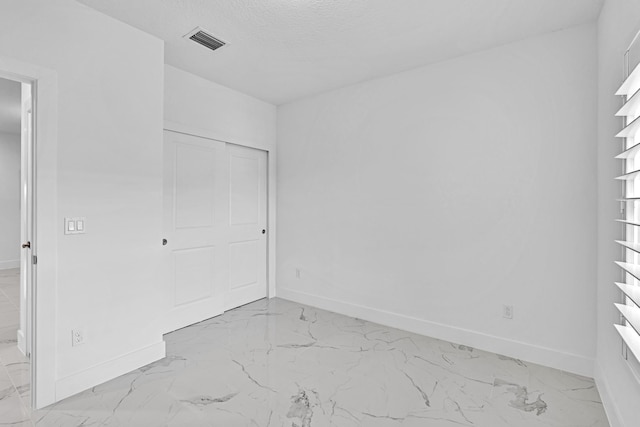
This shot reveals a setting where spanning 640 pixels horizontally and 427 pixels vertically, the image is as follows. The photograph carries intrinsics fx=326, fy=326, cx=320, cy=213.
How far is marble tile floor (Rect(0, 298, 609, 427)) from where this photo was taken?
1.92m

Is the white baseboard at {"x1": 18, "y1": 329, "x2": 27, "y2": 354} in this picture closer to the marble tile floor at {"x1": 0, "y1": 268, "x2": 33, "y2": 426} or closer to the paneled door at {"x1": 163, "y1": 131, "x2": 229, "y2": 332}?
the marble tile floor at {"x1": 0, "y1": 268, "x2": 33, "y2": 426}

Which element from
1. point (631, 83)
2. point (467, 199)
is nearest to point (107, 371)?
point (467, 199)

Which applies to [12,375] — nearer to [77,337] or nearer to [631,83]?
[77,337]

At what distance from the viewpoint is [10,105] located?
482 cm

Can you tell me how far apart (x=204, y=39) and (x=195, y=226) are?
5.92 ft

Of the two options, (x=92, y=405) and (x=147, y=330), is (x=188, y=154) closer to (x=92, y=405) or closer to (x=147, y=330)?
(x=147, y=330)

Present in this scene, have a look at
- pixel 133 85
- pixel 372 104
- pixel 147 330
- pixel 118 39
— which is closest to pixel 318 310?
pixel 147 330

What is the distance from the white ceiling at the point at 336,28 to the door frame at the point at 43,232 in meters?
0.71

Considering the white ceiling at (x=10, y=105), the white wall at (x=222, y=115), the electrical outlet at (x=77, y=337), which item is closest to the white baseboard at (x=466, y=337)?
the white wall at (x=222, y=115)

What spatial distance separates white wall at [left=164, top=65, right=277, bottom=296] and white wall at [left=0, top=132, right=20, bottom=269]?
571 centimetres

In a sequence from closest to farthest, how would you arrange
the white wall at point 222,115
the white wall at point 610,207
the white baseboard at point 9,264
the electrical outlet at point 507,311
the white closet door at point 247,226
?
Answer: the white wall at point 610,207 → the electrical outlet at point 507,311 → the white wall at point 222,115 → the white closet door at point 247,226 → the white baseboard at point 9,264

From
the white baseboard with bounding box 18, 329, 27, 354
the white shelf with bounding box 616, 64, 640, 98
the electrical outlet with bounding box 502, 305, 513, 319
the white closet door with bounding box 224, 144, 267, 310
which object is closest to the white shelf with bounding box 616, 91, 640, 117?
the white shelf with bounding box 616, 64, 640, 98

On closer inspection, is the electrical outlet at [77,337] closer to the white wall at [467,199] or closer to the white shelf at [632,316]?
the white wall at [467,199]

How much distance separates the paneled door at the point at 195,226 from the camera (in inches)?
129
